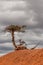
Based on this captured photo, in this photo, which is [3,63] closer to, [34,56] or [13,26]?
[34,56]

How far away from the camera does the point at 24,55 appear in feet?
Answer: 83.9

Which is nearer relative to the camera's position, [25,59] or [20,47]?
[25,59]

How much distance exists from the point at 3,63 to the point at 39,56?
461 cm

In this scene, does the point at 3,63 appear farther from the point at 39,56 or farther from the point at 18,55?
the point at 39,56

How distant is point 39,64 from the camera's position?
2142 cm

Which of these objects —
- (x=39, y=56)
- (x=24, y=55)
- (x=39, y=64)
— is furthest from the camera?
(x=24, y=55)

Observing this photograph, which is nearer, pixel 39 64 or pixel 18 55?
pixel 39 64

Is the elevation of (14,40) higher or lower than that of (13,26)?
lower

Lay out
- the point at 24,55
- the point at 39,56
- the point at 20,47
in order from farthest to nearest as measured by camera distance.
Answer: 1. the point at 20,47
2. the point at 24,55
3. the point at 39,56

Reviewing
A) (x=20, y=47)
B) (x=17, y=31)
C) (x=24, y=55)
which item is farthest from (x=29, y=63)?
(x=17, y=31)

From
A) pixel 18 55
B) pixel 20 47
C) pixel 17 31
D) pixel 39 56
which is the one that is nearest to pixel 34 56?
pixel 39 56

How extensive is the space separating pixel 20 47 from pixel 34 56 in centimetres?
1969

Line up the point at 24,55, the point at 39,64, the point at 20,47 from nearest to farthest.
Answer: the point at 39,64 < the point at 24,55 < the point at 20,47

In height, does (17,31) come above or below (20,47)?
above
